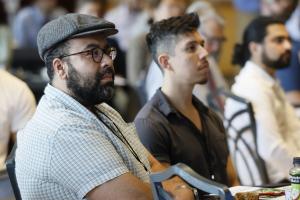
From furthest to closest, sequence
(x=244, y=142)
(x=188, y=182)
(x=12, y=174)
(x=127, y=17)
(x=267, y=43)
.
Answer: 1. (x=127, y=17)
2. (x=267, y=43)
3. (x=244, y=142)
4. (x=12, y=174)
5. (x=188, y=182)

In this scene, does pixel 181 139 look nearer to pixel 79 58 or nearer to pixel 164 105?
pixel 164 105

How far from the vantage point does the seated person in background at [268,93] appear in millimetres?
4035

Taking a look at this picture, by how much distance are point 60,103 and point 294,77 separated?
3.23 m

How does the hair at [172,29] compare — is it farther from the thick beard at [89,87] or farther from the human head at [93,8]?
the human head at [93,8]

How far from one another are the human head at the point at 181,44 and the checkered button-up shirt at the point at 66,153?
35.7 inches

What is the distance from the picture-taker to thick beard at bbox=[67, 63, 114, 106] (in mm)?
2689

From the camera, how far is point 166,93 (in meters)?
3.48

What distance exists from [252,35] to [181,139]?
4.56 ft

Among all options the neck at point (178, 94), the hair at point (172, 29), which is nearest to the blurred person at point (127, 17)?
the hair at point (172, 29)

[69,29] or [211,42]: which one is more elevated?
→ [69,29]

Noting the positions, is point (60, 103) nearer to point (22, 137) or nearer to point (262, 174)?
point (22, 137)

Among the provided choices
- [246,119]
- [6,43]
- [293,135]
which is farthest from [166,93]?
[6,43]

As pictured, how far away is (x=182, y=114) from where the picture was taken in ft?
11.3

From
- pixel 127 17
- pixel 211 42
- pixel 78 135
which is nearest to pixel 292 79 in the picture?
pixel 211 42
